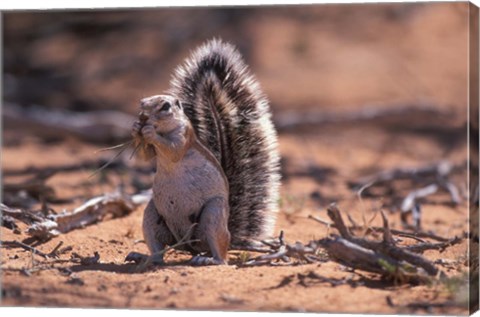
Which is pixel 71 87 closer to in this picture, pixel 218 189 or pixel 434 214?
pixel 434 214

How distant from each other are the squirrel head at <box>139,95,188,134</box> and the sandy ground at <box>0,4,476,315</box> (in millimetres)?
924

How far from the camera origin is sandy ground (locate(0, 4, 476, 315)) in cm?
527

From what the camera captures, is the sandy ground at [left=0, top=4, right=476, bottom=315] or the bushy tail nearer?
the sandy ground at [left=0, top=4, right=476, bottom=315]

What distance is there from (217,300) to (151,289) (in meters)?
0.42

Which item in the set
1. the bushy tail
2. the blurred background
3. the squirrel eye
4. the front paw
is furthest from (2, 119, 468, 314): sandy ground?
the blurred background

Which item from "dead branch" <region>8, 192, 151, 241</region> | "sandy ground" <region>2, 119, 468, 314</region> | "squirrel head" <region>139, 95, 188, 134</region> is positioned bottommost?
"sandy ground" <region>2, 119, 468, 314</region>

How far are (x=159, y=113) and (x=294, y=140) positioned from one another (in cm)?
736

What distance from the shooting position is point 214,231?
5.96 meters

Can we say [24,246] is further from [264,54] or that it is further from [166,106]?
[264,54]

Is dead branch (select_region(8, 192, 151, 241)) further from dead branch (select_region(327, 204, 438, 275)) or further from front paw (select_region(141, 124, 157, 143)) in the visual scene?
dead branch (select_region(327, 204, 438, 275))

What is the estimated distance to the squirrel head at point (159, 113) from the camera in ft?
19.5

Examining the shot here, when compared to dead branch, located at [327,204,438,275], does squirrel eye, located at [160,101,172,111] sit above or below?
above

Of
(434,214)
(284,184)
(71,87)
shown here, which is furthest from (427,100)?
(71,87)

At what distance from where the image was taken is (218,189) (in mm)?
6129
